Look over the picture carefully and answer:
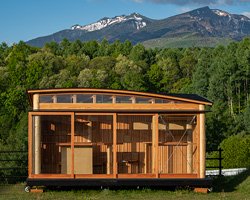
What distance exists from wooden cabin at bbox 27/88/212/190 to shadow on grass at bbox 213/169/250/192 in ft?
2.86

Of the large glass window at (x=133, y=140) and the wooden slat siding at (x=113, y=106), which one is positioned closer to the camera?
the wooden slat siding at (x=113, y=106)

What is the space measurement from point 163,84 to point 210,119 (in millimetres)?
39132

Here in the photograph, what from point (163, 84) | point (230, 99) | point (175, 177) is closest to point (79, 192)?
point (175, 177)

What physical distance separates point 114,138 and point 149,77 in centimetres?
7852

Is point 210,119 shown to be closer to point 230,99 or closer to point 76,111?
point 230,99

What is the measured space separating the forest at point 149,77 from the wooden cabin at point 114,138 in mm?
37438

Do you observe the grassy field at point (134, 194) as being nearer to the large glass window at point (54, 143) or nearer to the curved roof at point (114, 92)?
the large glass window at point (54, 143)

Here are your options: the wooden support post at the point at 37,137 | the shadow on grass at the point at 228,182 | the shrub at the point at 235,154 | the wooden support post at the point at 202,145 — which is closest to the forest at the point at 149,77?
the shrub at the point at 235,154

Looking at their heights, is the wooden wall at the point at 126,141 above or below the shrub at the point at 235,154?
above

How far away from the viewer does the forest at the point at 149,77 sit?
216ft

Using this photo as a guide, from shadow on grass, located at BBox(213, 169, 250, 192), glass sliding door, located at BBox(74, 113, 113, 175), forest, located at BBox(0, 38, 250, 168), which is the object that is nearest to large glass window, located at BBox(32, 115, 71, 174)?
glass sliding door, located at BBox(74, 113, 113, 175)

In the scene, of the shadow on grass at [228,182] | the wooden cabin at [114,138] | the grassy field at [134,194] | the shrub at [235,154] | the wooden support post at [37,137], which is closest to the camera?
the grassy field at [134,194]

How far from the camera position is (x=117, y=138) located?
16.8 metres

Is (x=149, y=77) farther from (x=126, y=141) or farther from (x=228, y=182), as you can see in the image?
(x=126, y=141)
